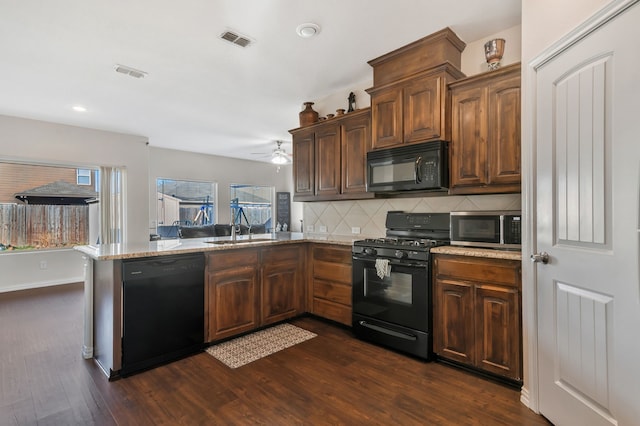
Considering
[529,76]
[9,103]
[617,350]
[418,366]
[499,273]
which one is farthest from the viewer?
[9,103]

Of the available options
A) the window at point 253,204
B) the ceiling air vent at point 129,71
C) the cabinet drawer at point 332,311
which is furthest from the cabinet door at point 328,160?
the window at point 253,204

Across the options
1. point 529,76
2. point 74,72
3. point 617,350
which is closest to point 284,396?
point 617,350

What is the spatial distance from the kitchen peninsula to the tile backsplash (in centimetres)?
50

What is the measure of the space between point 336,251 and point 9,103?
461 centimetres

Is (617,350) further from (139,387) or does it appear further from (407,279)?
(139,387)

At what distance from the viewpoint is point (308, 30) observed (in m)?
2.56

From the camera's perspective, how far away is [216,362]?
2564mm

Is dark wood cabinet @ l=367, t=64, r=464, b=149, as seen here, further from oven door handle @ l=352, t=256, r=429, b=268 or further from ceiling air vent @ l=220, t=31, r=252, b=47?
ceiling air vent @ l=220, t=31, r=252, b=47

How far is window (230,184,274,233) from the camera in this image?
8.36 metres

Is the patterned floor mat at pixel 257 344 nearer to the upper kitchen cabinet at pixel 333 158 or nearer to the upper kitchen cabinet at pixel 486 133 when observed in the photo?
the upper kitchen cabinet at pixel 333 158

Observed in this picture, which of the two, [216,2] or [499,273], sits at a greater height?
[216,2]

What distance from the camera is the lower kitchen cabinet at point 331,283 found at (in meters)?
3.25

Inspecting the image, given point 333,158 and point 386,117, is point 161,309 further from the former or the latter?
point 386,117

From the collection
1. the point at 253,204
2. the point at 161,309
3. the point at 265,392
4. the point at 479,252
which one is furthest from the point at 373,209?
the point at 253,204
